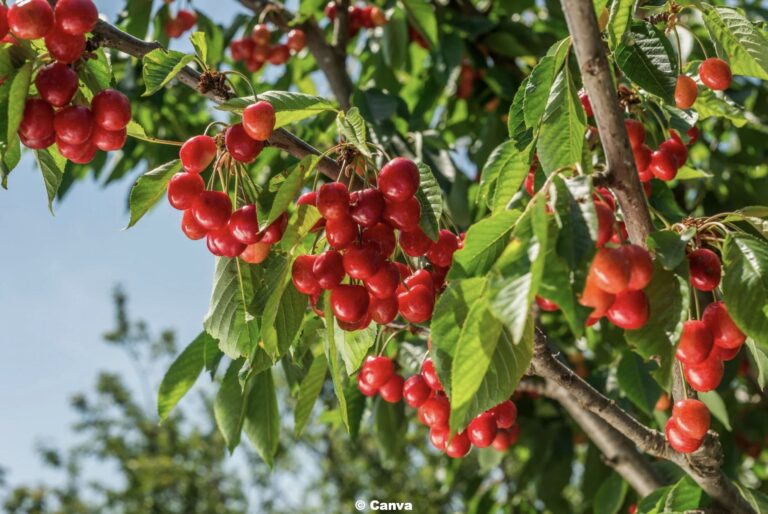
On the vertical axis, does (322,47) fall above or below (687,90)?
below

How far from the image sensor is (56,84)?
1.14 m

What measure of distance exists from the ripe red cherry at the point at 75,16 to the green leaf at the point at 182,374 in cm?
84

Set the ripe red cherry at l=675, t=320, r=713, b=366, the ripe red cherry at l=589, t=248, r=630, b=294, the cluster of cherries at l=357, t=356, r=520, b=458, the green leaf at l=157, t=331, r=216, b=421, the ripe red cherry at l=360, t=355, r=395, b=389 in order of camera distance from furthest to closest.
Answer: the green leaf at l=157, t=331, r=216, b=421
the ripe red cherry at l=360, t=355, r=395, b=389
the cluster of cherries at l=357, t=356, r=520, b=458
the ripe red cherry at l=675, t=320, r=713, b=366
the ripe red cherry at l=589, t=248, r=630, b=294

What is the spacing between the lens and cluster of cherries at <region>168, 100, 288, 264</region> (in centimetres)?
118

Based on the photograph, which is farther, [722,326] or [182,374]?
[182,374]

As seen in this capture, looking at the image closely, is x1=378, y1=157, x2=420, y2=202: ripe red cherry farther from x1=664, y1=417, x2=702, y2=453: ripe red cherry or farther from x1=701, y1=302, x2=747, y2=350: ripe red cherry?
x1=664, y1=417, x2=702, y2=453: ripe red cherry

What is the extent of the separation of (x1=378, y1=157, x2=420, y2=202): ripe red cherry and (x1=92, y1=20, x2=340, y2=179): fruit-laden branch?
115mm

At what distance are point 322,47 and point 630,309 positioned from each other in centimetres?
235

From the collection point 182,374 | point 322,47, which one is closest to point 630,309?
point 182,374

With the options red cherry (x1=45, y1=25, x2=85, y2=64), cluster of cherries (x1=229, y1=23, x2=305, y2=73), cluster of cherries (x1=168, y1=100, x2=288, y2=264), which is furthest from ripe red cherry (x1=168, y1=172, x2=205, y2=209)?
cluster of cherries (x1=229, y1=23, x2=305, y2=73)

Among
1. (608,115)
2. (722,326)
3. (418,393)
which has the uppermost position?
(608,115)

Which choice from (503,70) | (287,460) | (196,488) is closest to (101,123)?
(503,70)

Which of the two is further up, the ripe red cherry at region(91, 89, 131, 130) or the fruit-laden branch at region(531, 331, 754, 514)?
the ripe red cherry at region(91, 89, 131, 130)

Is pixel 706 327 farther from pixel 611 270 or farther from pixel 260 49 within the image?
pixel 260 49
